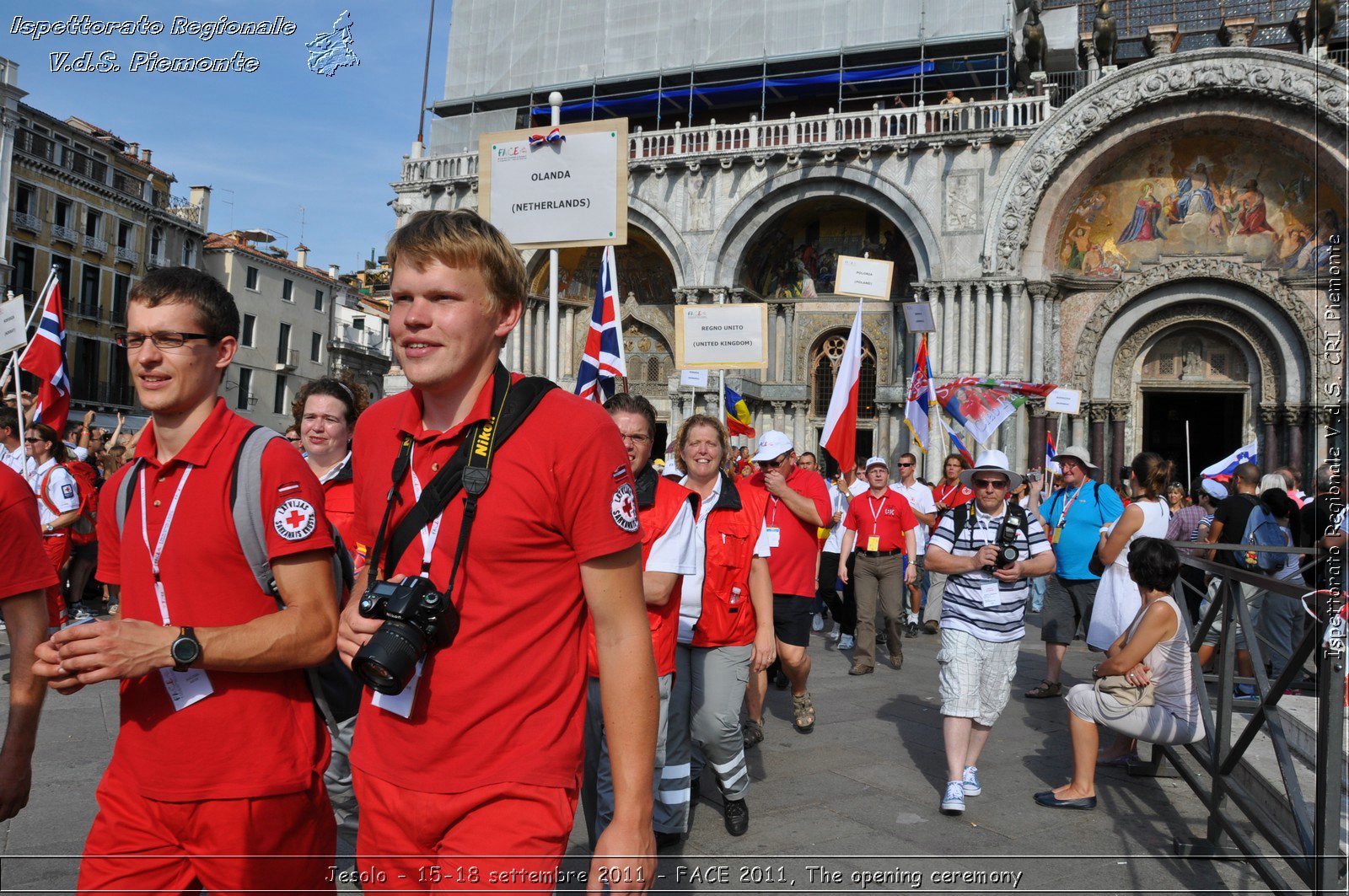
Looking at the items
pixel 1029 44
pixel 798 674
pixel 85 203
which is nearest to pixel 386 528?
pixel 798 674

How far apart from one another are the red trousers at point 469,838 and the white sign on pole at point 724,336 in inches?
435

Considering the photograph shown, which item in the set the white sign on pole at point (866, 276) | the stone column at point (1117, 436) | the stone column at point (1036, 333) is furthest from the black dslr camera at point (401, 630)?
the stone column at point (1117, 436)

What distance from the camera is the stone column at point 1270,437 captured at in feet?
67.3

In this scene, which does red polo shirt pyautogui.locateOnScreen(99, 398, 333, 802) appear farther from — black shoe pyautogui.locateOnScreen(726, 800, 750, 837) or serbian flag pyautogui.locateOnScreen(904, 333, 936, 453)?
A: serbian flag pyautogui.locateOnScreen(904, 333, 936, 453)

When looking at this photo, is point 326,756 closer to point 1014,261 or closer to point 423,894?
point 423,894

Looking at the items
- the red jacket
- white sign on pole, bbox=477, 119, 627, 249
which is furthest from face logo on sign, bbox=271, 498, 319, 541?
white sign on pole, bbox=477, 119, 627, 249

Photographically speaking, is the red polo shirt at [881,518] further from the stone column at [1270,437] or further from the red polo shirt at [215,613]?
the stone column at [1270,437]

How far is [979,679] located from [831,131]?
1851 cm

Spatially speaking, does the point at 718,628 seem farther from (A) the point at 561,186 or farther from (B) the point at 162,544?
(A) the point at 561,186

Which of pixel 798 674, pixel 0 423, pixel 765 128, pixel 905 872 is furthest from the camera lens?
pixel 765 128

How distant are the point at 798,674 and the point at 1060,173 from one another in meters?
17.1

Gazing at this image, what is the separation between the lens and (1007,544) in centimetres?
562

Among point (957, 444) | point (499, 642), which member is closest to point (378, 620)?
point (499, 642)

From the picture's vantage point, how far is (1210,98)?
64.7ft
